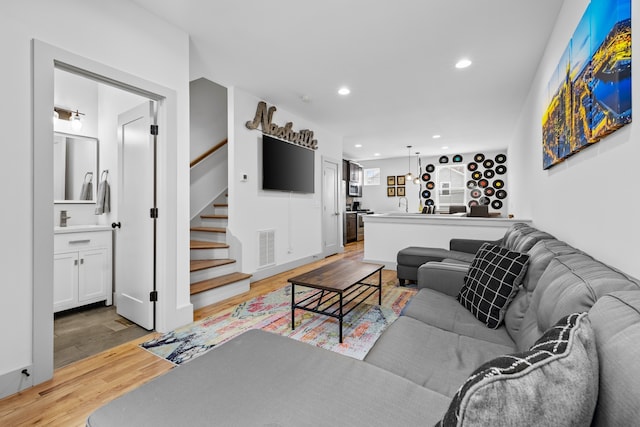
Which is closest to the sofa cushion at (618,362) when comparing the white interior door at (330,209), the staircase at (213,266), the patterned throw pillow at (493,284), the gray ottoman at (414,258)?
the patterned throw pillow at (493,284)

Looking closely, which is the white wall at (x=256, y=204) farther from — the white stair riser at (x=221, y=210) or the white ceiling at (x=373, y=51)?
the white stair riser at (x=221, y=210)

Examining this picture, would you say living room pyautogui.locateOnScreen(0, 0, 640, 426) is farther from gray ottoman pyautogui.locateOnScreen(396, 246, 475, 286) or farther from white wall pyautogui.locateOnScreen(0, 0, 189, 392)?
gray ottoman pyautogui.locateOnScreen(396, 246, 475, 286)

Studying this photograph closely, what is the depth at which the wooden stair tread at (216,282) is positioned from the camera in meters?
3.04

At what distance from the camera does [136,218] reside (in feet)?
8.70

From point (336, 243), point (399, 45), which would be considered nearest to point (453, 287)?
point (399, 45)

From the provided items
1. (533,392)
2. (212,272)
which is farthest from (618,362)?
(212,272)

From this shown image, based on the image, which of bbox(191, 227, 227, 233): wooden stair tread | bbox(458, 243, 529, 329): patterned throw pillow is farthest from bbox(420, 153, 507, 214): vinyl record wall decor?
bbox(458, 243, 529, 329): patterned throw pillow

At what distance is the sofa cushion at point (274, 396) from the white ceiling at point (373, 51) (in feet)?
8.23

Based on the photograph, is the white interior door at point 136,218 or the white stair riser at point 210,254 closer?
the white interior door at point 136,218

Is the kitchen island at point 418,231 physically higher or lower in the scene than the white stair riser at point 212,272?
higher

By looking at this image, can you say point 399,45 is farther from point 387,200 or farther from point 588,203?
point 387,200

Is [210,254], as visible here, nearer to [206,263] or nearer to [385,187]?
[206,263]

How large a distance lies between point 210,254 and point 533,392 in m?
3.77

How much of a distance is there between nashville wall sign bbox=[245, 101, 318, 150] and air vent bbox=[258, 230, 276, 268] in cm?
155
